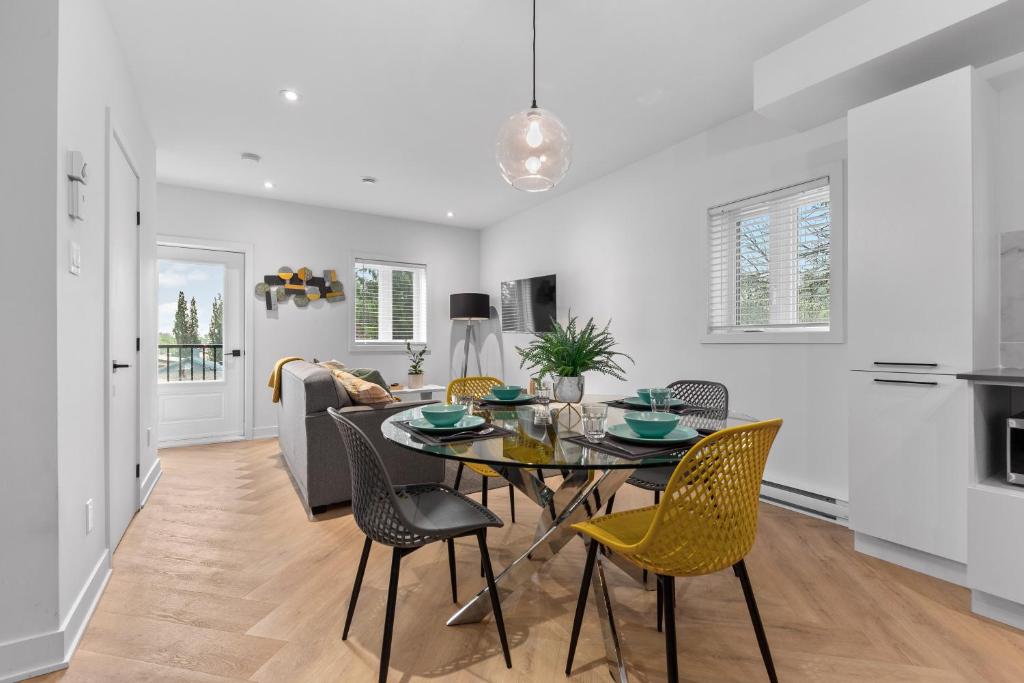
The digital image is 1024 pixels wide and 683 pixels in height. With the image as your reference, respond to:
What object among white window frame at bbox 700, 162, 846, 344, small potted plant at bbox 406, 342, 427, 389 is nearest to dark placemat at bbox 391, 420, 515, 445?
white window frame at bbox 700, 162, 846, 344

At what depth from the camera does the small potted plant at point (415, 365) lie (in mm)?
5801

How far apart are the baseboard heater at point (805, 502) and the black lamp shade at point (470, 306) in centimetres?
365

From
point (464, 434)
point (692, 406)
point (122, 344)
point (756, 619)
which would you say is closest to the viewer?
point (756, 619)

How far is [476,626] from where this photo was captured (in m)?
1.80

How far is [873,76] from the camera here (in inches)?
95.0

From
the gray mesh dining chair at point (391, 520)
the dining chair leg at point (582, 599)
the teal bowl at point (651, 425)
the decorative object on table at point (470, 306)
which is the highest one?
the decorative object on table at point (470, 306)

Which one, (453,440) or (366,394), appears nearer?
(453,440)

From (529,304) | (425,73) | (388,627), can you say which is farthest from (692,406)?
(529,304)

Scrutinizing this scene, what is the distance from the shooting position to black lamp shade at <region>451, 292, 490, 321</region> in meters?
5.91

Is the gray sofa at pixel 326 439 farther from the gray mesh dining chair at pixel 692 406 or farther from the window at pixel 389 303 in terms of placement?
the window at pixel 389 303

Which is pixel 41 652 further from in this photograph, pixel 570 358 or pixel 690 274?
pixel 690 274

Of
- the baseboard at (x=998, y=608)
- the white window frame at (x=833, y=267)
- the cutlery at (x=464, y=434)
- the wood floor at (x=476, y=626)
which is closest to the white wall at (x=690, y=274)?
the white window frame at (x=833, y=267)

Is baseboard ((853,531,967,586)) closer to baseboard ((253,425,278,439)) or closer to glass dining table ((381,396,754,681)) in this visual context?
glass dining table ((381,396,754,681))

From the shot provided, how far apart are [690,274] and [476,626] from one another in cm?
287
